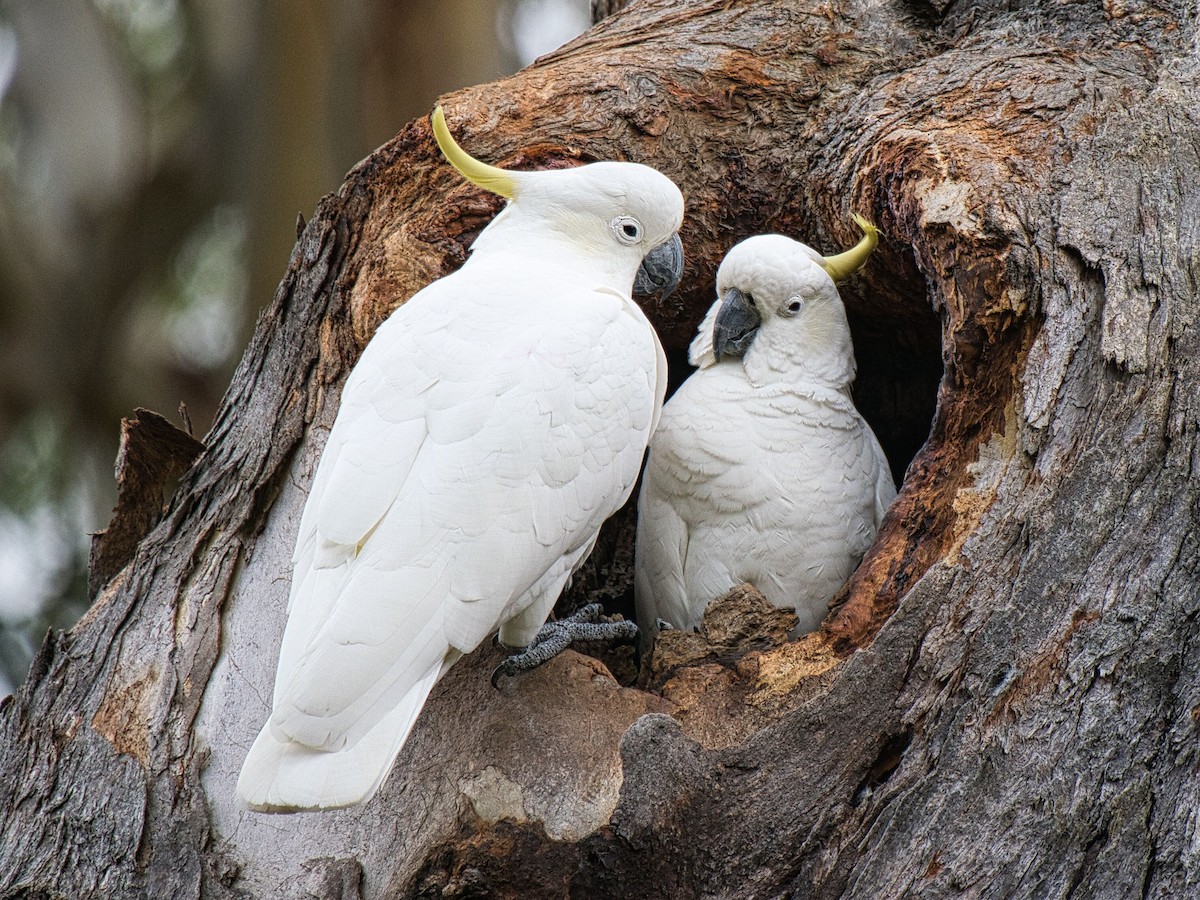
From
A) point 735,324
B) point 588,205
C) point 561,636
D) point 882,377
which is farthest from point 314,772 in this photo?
point 882,377

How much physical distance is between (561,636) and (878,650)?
0.66m

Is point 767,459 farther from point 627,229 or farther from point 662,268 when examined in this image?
point 627,229

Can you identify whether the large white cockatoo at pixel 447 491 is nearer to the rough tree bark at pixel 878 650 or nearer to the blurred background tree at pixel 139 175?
the rough tree bark at pixel 878 650

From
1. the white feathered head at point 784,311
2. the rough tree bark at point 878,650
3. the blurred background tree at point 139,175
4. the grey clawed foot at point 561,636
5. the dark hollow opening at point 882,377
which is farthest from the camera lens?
the blurred background tree at point 139,175

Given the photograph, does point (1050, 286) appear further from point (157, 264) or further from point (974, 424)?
point (157, 264)

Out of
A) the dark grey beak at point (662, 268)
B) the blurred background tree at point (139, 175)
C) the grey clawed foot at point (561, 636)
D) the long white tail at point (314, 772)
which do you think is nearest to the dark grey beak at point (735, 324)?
the dark grey beak at point (662, 268)

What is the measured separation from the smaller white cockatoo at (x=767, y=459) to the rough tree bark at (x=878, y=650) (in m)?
0.30

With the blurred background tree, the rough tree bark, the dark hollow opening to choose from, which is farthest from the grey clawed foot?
the blurred background tree

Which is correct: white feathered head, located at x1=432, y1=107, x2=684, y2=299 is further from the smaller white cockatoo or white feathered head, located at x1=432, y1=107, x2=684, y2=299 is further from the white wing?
the smaller white cockatoo

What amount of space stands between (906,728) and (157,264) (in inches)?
186

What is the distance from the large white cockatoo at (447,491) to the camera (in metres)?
1.96

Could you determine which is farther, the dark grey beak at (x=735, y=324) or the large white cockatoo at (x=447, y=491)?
the dark grey beak at (x=735, y=324)

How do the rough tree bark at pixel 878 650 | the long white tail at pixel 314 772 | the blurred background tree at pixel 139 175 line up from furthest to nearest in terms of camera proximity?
the blurred background tree at pixel 139 175
the rough tree bark at pixel 878 650
the long white tail at pixel 314 772

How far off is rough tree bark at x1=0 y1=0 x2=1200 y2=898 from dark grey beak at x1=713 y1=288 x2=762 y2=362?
38 cm
